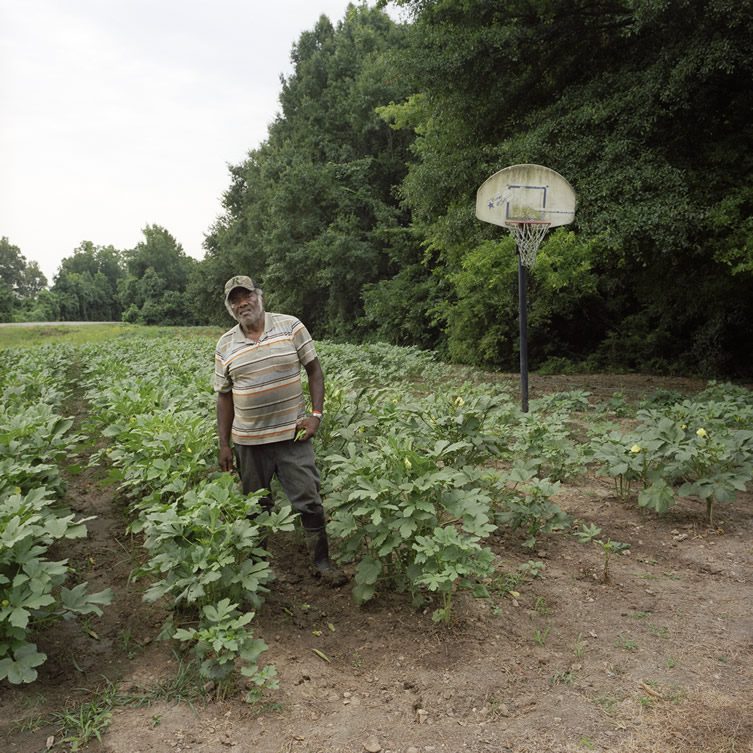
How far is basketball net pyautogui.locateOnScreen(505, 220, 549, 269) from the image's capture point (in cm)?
825

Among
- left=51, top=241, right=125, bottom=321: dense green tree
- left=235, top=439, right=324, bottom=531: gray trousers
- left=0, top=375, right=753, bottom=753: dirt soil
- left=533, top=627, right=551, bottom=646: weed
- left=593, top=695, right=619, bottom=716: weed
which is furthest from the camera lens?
left=51, top=241, right=125, bottom=321: dense green tree

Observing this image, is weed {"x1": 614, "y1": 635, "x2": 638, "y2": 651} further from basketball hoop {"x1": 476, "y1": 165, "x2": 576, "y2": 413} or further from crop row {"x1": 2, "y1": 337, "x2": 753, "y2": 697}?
basketball hoop {"x1": 476, "y1": 165, "x2": 576, "y2": 413}

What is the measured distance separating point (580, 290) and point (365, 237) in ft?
54.3

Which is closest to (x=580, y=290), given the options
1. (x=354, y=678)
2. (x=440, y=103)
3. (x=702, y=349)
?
(x=702, y=349)

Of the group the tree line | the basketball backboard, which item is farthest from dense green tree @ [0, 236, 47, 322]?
the basketball backboard

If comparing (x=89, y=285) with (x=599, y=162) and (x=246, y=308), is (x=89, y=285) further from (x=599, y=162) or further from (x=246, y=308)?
(x=246, y=308)

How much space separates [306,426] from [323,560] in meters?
0.83

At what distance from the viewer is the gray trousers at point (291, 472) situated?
11.9 feet

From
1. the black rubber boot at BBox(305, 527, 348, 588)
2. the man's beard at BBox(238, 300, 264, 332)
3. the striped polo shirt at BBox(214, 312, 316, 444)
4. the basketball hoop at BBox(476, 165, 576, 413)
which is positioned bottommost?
the black rubber boot at BBox(305, 527, 348, 588)

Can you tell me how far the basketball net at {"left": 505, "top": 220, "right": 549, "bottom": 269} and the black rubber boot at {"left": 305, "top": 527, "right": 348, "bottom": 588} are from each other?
5.52 meters

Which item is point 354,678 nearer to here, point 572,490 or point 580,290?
point 572,490

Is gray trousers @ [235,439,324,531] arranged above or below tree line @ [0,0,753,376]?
below

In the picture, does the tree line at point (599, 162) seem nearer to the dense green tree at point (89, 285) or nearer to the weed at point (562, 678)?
the weed at point (562, 678)

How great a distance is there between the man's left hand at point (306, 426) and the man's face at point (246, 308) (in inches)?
24.3
